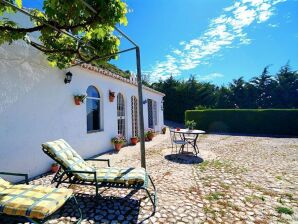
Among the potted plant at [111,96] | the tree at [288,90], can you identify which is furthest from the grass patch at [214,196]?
the tree at [288,90]

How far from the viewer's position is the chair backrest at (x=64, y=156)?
13.1ft

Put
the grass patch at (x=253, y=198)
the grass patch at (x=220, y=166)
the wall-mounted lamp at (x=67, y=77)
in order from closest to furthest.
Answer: the grass patch at (x=253, y=198)
the grass patch at (x=220, y=166)
the wall-mounted lamp at (x=67, y=77)

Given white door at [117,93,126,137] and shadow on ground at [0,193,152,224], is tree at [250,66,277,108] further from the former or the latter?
shadow on ground at [0,193,152,224]

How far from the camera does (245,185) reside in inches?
188

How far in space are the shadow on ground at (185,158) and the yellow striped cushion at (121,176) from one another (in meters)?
3.45

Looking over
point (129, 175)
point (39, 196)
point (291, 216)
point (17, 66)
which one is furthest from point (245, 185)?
point (17, 66)

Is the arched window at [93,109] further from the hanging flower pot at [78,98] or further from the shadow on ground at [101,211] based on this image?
the shadow on ground at [101,211]

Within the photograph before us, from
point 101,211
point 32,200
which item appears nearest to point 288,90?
point 101,211

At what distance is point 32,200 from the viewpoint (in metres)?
2.78

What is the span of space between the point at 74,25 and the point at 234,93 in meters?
34.0

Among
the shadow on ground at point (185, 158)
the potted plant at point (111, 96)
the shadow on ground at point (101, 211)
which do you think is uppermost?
the potted plant at point (111, 96)

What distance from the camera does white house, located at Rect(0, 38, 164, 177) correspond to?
486 cm

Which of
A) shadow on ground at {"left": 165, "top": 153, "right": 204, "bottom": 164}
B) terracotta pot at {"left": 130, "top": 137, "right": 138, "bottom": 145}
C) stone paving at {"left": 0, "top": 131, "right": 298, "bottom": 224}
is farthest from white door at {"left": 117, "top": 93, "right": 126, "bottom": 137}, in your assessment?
stone paving at {"left": 0, "top": 131, "right": 298, "bottom": 224}

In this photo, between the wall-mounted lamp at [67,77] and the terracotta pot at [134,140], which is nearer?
the wall-mounted lamp at [67,77]
